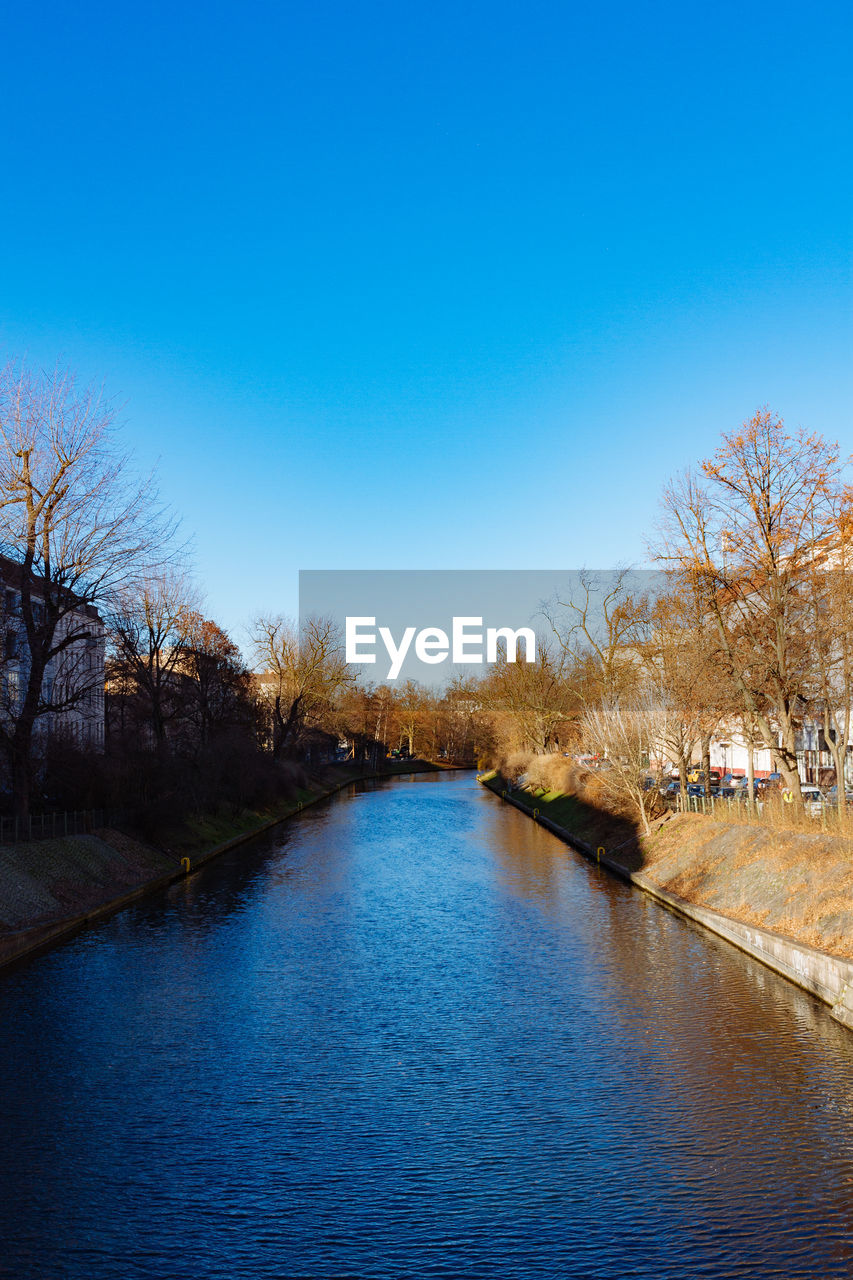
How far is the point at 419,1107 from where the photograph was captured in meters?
13.3

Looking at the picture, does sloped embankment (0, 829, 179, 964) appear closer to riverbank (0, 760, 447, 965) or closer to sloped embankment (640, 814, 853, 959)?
riverbank (0, 760, 447, 965)

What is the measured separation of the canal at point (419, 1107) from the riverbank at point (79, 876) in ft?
3.46

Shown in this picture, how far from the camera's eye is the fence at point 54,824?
27.9 m

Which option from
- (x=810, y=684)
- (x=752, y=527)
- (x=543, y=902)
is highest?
(x=752, y=527)

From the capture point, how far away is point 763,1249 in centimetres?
936

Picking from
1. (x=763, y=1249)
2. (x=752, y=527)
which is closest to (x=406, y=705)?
(x=752, y=527)

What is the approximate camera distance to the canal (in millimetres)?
9602

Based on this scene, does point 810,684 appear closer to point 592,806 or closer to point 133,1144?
point 592,806

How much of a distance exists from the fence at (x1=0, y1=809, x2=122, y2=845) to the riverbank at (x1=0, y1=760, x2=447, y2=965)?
358 mm

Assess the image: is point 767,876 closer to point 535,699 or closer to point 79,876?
point 79,876

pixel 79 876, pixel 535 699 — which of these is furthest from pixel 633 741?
pixel 535 699

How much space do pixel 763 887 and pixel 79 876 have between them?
19268 millimetres

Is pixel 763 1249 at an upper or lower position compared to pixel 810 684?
lower

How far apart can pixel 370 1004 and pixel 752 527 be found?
2326 cm
